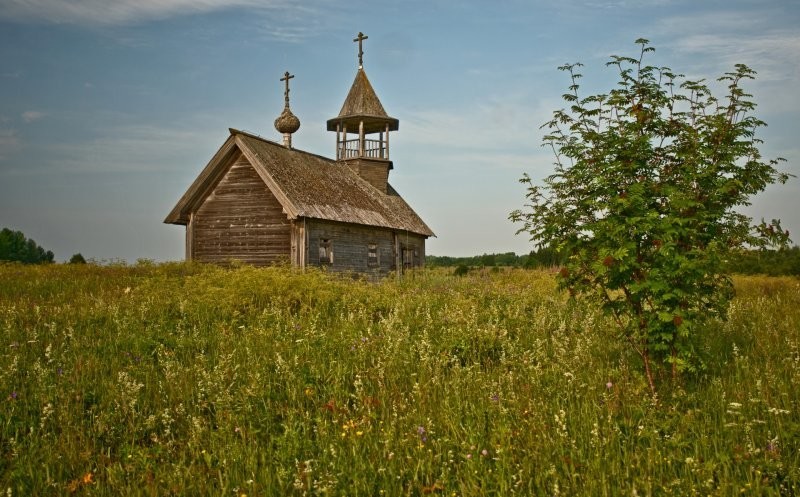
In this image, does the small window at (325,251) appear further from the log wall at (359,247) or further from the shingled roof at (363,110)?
the shingled roof at (363,110)

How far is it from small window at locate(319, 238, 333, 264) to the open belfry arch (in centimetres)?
4

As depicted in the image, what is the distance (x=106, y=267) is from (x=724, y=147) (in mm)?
20960

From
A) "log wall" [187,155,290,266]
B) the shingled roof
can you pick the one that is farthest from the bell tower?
"log wall" [187,155,290,266]

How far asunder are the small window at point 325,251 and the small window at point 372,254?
111 inches

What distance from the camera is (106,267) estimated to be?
68.9 ft

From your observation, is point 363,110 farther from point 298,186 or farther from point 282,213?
point 282,213

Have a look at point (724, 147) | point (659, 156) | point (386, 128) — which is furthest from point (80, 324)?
point (386, 128)

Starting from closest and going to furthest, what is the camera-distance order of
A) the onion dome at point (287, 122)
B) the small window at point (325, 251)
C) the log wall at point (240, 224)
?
the log wall at point (240, 224), the small window at point (325, 251), the onion dome at point (287, 122)

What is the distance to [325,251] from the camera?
21.9 metres

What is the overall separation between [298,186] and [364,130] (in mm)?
9791

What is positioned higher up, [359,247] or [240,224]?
[240,224]

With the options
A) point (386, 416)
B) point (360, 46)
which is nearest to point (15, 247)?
point (360, 46)

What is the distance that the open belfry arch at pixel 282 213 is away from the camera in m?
20.6

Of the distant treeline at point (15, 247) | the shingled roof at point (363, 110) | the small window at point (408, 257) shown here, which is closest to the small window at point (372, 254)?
the small window at point (408, 257)
